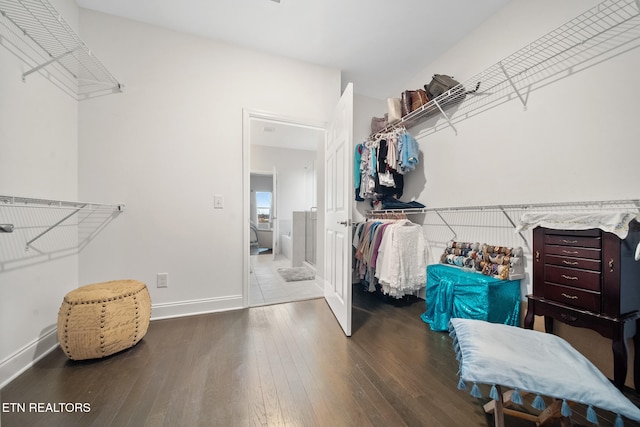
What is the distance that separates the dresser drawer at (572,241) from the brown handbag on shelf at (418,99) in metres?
1.60

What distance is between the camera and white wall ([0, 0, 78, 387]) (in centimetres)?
127

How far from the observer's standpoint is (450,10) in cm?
188

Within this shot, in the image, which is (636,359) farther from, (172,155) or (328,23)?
(172,155)

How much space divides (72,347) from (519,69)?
3545 mm

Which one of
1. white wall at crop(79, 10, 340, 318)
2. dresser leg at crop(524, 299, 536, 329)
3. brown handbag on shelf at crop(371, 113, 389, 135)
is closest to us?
dresser leg at crop(524, 299, 536, 329)

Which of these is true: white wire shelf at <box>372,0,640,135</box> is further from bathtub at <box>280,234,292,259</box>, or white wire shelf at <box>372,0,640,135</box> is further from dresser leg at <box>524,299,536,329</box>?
bathtub at <box>280,234,292,259</box>

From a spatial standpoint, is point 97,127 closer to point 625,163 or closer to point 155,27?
point 155,27

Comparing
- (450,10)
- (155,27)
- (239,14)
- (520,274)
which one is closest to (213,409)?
(520,274)

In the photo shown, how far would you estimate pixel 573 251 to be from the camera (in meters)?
1.30

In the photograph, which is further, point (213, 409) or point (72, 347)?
point (72, 347)

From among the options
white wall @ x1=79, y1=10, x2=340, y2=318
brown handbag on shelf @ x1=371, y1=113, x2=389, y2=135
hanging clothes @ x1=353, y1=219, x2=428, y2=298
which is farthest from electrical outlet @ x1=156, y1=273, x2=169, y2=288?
brown handbag on shelf @ x1=371, y1=113, x2=389, y2=135

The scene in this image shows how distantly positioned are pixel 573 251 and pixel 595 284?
7.1 inches

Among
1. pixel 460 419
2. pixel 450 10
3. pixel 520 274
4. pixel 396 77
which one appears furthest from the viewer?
pixel 396 77

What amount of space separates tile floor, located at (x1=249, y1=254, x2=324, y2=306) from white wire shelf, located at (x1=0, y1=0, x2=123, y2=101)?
2294 millimetres
